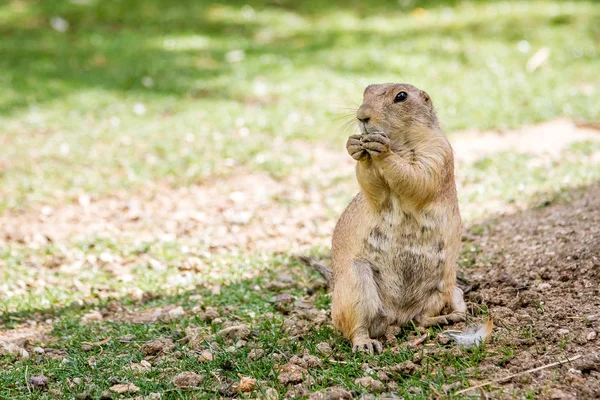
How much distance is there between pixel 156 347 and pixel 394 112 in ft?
5.72

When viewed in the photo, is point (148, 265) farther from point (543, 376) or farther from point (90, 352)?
point (543, 376)

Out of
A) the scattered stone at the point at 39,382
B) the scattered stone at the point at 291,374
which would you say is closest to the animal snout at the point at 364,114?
the scattered stone at the point at 291,374

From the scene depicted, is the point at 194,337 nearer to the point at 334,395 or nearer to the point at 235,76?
the point at 334,395

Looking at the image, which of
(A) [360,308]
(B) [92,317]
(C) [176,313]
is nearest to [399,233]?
(A) [360,308]

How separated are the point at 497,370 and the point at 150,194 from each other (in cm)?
483

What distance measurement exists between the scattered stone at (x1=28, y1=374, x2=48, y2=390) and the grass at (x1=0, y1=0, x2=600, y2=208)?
3808 millimetres

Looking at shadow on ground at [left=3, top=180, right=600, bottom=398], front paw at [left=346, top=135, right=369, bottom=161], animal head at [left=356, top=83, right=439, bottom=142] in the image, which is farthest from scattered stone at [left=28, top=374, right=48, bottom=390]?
animal head at [left=356, top=83, right=439, bottom=142]

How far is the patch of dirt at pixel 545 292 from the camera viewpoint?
145 inches

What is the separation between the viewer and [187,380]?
13.0 ft

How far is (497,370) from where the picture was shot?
12.4 feet

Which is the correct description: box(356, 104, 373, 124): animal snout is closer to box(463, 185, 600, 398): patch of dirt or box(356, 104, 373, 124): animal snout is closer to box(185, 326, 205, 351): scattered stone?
box(463, 185, 600, 398): patch of dirt

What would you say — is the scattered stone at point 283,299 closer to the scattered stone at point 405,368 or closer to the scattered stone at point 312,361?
the scattered stone at point 312,361

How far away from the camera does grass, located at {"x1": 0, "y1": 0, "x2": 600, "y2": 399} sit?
4.38 meters

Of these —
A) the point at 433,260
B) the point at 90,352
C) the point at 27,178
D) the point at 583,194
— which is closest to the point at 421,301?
the point at 433,260
